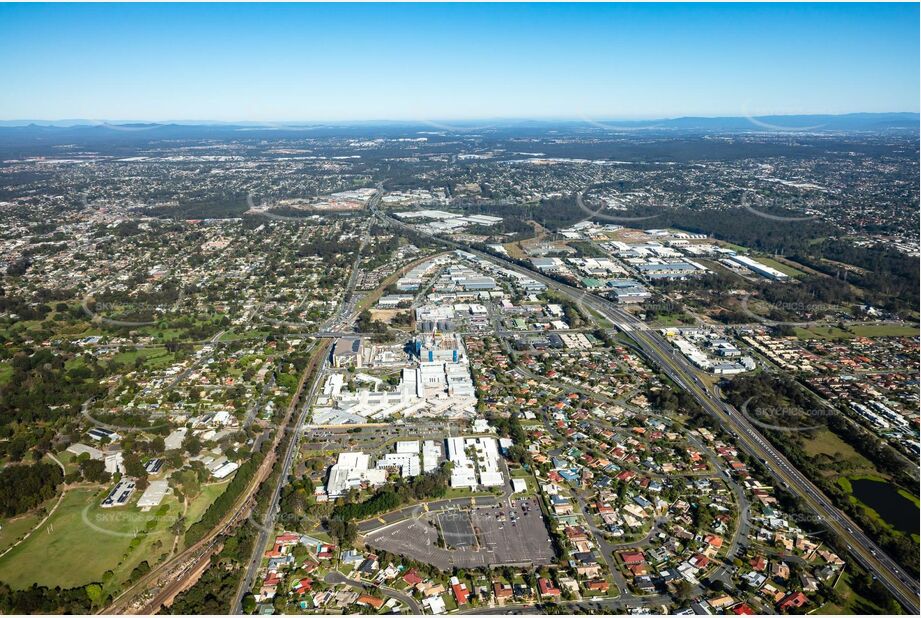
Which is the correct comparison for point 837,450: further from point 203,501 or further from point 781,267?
point 781,267

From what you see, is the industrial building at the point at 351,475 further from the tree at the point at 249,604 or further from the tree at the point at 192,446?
the tree at the point at 192,446

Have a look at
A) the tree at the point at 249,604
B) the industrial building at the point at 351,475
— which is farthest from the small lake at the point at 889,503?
the tree at the point at 249,604

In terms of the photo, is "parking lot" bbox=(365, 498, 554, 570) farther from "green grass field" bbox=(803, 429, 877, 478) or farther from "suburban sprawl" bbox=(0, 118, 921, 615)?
"green grass field" bbox=(803, 429, 877, 478)

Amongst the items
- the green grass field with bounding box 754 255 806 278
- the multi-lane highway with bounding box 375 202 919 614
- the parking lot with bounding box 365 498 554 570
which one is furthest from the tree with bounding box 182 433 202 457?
the green grass field with bounding box 754 255 806 278

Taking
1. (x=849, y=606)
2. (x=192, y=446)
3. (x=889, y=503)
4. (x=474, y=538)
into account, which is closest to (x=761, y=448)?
(x=889, y=503)

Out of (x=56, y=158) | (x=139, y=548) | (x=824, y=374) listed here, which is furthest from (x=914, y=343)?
(x=56, y=158)

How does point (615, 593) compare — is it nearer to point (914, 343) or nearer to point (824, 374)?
point (824, 374)
